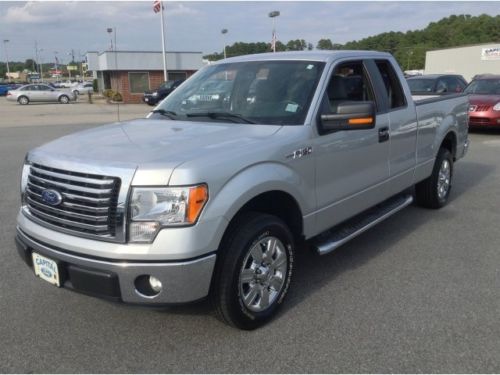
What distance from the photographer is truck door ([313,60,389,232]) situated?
148 inches

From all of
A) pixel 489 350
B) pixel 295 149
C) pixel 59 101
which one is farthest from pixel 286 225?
pixel 59 101

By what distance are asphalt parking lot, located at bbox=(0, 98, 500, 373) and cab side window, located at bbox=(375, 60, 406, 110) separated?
1.49 m

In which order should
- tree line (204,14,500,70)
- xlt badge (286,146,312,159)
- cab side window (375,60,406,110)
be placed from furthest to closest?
tree line (204,14,500,70) → cab side window (375,60,406,110) → xlt badge (286,146,312,159)

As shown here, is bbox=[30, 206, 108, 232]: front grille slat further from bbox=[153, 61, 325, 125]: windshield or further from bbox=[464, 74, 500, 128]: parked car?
bbox=[464, 74, 500, 128]: parked car

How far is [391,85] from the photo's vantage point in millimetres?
4949

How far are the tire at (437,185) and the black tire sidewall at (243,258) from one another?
10.5 feet

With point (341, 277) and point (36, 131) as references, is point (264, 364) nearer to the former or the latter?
point (341, 277)

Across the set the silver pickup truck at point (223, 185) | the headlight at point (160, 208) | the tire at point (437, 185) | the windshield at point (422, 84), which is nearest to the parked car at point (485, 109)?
the windshield at point (422, 84)

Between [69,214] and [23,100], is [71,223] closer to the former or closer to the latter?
[69,214]

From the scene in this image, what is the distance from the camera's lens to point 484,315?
11.4 ft

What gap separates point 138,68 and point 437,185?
3246 cm

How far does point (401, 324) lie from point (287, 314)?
81cm

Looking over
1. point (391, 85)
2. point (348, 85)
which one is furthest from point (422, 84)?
point (348, 85)

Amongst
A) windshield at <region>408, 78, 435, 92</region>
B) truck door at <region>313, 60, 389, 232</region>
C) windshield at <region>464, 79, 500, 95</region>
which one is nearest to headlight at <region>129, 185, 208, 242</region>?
truck door at <region>313, 60, 389, 232</region>
